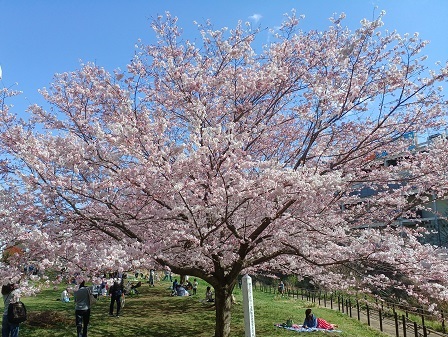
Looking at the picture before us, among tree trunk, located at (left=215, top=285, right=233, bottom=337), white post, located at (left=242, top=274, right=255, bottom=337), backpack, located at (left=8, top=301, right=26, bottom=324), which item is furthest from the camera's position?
tree trunk, located at (left=215, top=285, right=233, bottom=337)

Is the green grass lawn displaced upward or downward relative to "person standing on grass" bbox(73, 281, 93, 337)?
downward

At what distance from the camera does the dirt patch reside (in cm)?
1145

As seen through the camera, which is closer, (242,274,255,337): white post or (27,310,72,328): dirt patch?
(242,274,255,337): white post

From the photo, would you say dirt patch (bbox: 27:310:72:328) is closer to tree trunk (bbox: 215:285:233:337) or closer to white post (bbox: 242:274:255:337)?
tree trunk (bbox: 215:285:233:337)

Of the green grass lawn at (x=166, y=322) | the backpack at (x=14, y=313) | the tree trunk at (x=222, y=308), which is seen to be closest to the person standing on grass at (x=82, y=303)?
the green grass lawn at (x=166, y=322)

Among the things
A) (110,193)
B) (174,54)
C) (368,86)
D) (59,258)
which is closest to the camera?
(59,258)

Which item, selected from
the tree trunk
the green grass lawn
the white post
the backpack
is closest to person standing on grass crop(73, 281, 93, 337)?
the green grass lawn

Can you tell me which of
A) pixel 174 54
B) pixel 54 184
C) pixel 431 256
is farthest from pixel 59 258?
pixel 431 256

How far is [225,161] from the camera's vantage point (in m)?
6.69

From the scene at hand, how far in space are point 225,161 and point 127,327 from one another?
7.59 m

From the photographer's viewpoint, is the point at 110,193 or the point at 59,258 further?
the point at 110,193

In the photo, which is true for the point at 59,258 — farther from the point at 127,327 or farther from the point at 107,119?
the point at 127,327

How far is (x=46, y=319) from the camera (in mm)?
11891

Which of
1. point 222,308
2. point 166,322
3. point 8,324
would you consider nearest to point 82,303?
point 8,324
